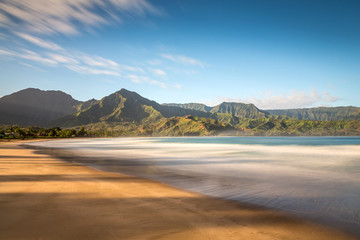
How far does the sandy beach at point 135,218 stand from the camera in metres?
5.26

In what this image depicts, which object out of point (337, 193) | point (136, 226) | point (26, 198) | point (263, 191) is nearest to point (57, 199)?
point (26, 198)

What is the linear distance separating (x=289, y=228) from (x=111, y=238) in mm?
5259

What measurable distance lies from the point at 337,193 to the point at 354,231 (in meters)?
5.37

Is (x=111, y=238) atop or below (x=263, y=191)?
A: atop

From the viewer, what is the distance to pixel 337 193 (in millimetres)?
10336

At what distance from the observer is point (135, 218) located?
620 centimetres

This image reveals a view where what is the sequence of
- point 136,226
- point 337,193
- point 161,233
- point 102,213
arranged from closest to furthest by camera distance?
point 161,233
point 136,226
point 102,213
point 337,193

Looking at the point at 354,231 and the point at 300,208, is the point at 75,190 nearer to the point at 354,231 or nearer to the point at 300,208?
the point at 300,208

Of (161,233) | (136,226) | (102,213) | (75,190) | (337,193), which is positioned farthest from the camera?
(337,193)

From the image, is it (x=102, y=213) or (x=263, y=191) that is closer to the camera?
(x=102, y=213)

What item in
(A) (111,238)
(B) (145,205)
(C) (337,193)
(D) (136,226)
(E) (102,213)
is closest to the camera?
(A) (111,238)

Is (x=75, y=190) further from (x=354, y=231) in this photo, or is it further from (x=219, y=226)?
(x=354, y=231)

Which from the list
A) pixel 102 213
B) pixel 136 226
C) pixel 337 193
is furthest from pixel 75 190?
pixel 337 193

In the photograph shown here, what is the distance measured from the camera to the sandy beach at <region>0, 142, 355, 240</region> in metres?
5.26
